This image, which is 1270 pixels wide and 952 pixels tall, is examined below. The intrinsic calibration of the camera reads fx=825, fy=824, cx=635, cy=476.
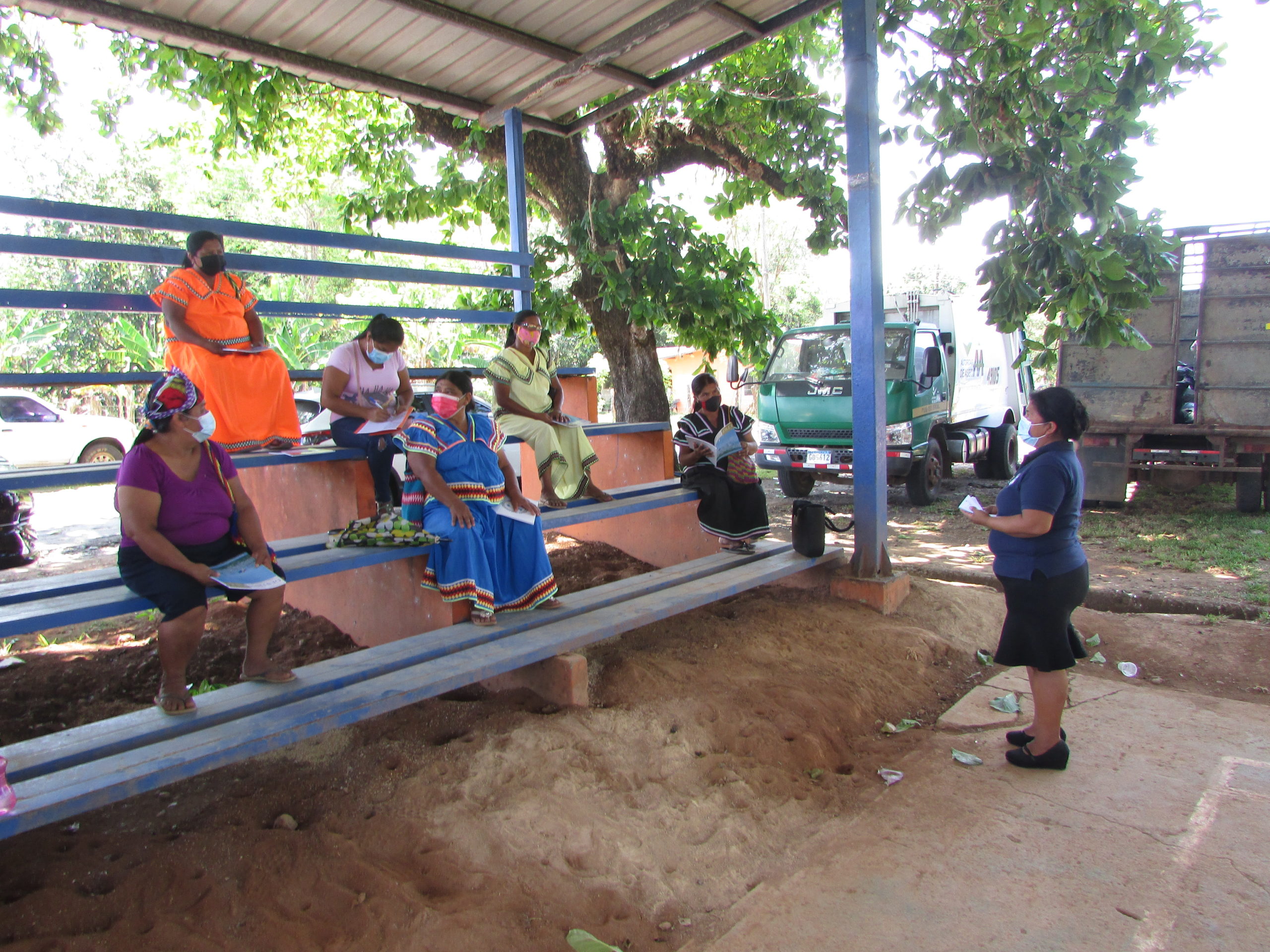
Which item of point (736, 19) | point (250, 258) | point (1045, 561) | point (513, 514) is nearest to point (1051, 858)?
point (1045, 561)

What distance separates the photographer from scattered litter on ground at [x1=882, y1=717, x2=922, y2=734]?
4133 mm

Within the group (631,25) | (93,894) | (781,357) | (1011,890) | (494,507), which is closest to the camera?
(93,894)

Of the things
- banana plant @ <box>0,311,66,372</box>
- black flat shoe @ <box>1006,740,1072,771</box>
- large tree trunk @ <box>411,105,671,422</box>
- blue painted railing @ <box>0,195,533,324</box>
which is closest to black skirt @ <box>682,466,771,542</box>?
blue painted railing @ <box>0,195,533,324</box>

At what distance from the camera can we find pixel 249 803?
9.93 feet

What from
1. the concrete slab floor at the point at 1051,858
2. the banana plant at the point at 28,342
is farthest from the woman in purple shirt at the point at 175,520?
the banana plant at the point at 28,342

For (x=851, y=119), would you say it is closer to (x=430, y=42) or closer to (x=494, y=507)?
(x=430, y=42)

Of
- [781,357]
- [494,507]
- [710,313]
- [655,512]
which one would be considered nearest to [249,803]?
[494,507]

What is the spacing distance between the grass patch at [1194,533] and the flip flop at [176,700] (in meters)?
6.61

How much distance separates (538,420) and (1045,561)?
3.03m

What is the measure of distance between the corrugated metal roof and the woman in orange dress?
1.32 m

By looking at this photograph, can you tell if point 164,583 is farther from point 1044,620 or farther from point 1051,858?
point 1044,620

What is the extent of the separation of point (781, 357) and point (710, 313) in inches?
107

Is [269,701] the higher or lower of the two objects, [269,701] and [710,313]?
the lower

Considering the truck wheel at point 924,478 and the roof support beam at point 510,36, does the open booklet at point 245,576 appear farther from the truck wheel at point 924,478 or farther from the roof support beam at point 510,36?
the truck wheel at point 924,478
